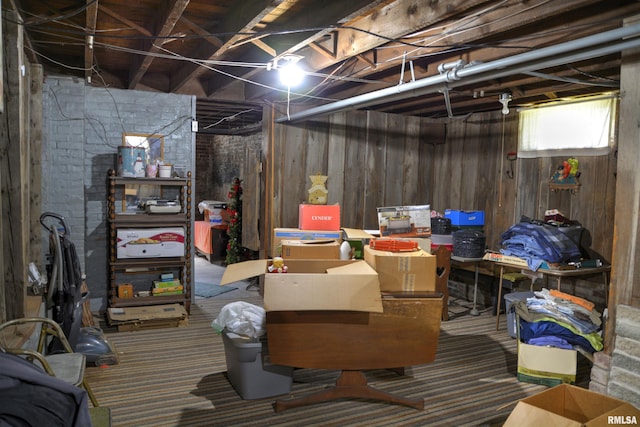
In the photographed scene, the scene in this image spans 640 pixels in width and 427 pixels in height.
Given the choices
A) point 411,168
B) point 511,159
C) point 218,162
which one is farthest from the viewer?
point 218,162

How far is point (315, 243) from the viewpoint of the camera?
3.63 meters

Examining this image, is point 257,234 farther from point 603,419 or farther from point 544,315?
point 603,419

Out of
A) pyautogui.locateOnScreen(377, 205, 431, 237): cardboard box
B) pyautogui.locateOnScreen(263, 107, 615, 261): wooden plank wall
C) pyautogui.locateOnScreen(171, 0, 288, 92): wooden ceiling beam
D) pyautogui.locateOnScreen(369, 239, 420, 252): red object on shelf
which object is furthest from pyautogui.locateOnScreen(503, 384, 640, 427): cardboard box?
pyautogui.locateOnScreen(263, 107, 615, 261): wooden plank wall

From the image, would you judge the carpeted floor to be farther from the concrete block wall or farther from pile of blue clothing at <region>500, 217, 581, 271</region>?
the concrete block wall

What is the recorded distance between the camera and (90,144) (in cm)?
495

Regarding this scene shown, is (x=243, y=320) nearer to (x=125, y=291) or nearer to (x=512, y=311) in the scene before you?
(x=125, y=291)

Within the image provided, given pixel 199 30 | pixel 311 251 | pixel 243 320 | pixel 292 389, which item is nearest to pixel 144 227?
pixel 243 320

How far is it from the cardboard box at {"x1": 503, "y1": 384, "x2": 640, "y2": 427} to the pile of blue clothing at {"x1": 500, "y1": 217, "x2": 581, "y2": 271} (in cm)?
271

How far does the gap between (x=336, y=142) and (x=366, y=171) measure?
0.55 meters

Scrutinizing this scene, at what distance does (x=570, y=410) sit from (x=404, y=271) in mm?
1203

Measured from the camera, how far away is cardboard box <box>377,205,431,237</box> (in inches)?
174

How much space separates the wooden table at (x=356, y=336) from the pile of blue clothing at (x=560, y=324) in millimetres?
1039

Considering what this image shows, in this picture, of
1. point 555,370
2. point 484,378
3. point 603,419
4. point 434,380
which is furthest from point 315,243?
point 603,419

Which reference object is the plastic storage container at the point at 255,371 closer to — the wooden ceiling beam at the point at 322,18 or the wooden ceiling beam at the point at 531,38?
the wooden ceiling beam at the point at 322,18
